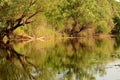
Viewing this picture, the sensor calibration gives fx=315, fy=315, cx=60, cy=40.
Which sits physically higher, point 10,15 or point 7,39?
point 10,15

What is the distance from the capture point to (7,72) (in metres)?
19.5

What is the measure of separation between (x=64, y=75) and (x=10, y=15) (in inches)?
1120

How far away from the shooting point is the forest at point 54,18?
147ft

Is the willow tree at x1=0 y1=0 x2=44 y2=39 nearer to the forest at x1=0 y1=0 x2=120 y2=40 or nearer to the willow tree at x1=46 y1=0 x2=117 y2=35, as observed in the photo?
the forest at x1=0 y1=0 x2=120 y2=40

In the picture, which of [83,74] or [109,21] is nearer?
[83,74]

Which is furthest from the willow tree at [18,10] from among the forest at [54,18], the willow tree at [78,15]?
the willow tree at [78,15]

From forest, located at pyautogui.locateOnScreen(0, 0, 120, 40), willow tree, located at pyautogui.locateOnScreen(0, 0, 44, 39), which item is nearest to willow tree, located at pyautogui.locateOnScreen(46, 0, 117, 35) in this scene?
forest, located at pyautogui.locateOnScreen(0, 0, 120, 40)

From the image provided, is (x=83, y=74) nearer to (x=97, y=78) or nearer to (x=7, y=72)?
(x=97, y=78)

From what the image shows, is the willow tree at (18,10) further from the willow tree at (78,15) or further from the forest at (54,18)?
the willow tree at (78,15)

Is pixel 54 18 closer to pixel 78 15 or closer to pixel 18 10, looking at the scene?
pixel 78 15

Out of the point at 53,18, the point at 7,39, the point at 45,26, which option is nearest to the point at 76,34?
the point at 53,18

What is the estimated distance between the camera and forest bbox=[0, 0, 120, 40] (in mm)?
44688

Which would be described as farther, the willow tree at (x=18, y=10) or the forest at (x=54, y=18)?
the forest at (x=54, y=18)

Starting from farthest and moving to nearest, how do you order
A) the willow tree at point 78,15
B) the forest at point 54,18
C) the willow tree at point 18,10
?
the willow tree at point 78,15 → the forest at point 54,18 → the willow tree at point 18,10
